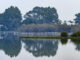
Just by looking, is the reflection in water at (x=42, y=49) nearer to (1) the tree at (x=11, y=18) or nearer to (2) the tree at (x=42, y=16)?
(2) the tree at (x=42, y=16)

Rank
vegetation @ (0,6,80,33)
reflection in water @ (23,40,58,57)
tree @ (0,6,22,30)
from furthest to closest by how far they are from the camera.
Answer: tree @ (0,6,22,30) < vegetation @ (0,6,80,33) < reflection in water @ (23,40,58,57)

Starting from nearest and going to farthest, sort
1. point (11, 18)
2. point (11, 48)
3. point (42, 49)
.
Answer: point (42, 49) < point (11, 48) < point (11, 18)

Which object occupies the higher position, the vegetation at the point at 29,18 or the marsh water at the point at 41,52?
the vegetation at the point at 29,18

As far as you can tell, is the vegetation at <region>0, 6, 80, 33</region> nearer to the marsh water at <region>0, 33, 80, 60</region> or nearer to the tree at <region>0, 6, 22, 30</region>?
the tree at <region>0, 6, 22, 30</region>

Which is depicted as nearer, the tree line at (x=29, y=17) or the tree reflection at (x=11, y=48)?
the tree reflection at (x=11, y=48)

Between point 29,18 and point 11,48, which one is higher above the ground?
point 29,18

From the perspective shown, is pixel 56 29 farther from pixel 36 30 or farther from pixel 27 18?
pixel 27 18

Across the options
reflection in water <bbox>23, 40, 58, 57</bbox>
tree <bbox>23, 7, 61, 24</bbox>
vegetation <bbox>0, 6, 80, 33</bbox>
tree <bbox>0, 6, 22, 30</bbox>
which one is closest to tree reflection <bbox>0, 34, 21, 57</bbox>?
reflection in water <bbox>23, 40, 58, 57</bbox>

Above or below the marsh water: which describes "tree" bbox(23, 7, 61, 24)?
above

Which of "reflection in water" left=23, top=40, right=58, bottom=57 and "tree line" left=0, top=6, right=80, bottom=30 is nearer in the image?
"reflection in water" left=23, top=40, right=58, bottom=57

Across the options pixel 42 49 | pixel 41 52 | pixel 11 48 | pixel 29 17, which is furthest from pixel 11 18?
pixel 41 52

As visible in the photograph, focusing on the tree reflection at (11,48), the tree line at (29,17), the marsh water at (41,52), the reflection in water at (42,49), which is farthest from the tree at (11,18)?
the marsh water at (41,52)

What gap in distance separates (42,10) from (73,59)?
104 ft

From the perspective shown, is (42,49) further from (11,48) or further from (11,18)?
(11,18)
